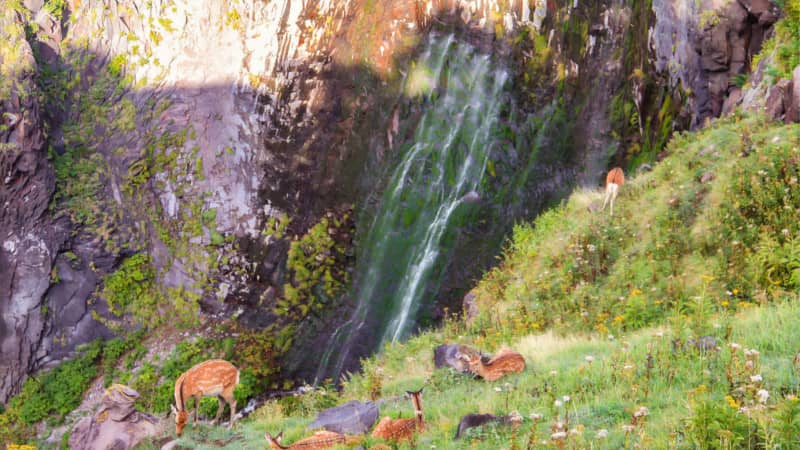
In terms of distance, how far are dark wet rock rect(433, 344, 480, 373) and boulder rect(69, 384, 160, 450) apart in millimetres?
2925

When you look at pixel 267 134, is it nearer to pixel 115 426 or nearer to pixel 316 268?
pixel 316 268

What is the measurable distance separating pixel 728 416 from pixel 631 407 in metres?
0.97

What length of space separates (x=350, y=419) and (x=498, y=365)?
5.26 feet

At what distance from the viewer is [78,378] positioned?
13867 millimetres

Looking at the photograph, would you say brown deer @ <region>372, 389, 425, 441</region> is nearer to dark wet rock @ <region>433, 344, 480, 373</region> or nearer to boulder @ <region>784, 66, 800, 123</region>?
dark wet rock @ <region>433, 344, 480, 373</region>

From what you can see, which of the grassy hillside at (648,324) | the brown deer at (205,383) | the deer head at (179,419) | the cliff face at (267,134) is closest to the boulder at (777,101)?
the grassy hillside at (648,324)

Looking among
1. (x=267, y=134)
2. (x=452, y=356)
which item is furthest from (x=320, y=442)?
(x=267, y=134)

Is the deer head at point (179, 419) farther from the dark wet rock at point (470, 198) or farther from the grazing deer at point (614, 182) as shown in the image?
the dark wet rock at point (470, 198)

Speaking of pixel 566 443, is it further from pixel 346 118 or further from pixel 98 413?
pixel 346 118

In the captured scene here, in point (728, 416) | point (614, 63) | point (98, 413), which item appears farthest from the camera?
point (614, 63)

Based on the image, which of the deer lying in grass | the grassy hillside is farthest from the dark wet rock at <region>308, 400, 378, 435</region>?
the grassy hillside

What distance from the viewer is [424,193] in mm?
13570

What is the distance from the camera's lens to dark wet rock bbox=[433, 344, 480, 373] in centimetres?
656

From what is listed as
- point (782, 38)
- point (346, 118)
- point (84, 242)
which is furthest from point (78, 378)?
point (782, 38)
